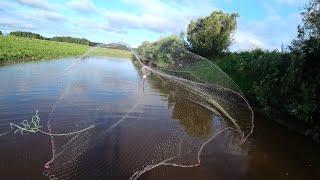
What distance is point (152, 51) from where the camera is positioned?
77.9 feet

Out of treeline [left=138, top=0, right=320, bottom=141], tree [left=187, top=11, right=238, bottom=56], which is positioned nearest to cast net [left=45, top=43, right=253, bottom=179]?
treeline [left=138, top=0, right=320, bottom=141]

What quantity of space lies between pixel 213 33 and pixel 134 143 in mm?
24366

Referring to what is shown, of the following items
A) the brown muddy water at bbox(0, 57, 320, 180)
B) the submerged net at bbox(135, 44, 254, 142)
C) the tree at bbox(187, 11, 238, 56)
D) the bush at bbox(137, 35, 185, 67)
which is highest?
the tree at bbox(187, 11, 238, 56)

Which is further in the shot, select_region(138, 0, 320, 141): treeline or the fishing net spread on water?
select_region(138, 0, 320, 141): treeline

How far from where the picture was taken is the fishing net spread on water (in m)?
9.27

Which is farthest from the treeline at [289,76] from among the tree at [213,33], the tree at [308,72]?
the tree at [213,33]

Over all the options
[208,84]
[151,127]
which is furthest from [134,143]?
[208,84]

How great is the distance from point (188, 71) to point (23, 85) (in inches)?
Result: 375

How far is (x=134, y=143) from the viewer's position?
1145 cm

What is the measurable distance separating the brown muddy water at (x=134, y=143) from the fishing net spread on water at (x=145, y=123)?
0.03 meters

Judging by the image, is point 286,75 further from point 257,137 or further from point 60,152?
point 60,152

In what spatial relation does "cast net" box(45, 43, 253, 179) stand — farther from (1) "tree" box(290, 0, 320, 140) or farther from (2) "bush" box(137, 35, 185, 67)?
(1) "tree" box(290, 0, 320, 140)

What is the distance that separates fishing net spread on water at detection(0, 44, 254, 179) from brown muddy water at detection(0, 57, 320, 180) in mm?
32

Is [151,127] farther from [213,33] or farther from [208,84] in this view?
[213,33]
